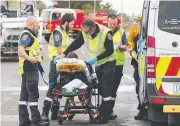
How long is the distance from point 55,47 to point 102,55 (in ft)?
3.11

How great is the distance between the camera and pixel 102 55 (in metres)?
8.62

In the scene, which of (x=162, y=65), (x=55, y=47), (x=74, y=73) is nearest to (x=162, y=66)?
(x=162, y=65)

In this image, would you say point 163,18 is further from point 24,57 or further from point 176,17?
point 24,57

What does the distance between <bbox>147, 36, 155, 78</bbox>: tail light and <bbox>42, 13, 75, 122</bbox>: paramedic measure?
2.36 metres

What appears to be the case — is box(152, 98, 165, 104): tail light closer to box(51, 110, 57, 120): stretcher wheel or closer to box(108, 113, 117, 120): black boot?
box(108, 113, 117, 120): black boot

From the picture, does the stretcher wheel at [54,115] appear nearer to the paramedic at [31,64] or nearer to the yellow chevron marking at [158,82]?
the paramedic at [31,64]

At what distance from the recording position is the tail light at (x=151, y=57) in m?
6.94

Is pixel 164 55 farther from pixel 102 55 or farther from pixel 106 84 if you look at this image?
pixel 106 84

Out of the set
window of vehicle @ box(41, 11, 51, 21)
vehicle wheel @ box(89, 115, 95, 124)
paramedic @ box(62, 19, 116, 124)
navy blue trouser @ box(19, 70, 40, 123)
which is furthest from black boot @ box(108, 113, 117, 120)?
window of vehicle @ box(41, 11, 51, 21)

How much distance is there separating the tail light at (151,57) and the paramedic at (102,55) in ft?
5.70

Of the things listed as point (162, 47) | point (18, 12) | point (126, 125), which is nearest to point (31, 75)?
point (126, 125)

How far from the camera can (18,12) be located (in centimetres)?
2702

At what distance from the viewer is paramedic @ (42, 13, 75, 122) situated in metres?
8.91

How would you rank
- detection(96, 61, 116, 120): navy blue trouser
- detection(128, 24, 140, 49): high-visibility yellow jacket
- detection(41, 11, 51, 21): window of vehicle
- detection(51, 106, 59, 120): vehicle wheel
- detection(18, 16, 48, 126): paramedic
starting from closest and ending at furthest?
detection(18, 16, 48, 126): paramedic
detection(96, 61, 116, 120): navy blue trouser
detection(51, 106, 59, 120): vehicle wheel
detection(128, 24, 140, 49): high-visibility yellow jacket
detection(41, 11, 51, 21): window of vehicle
